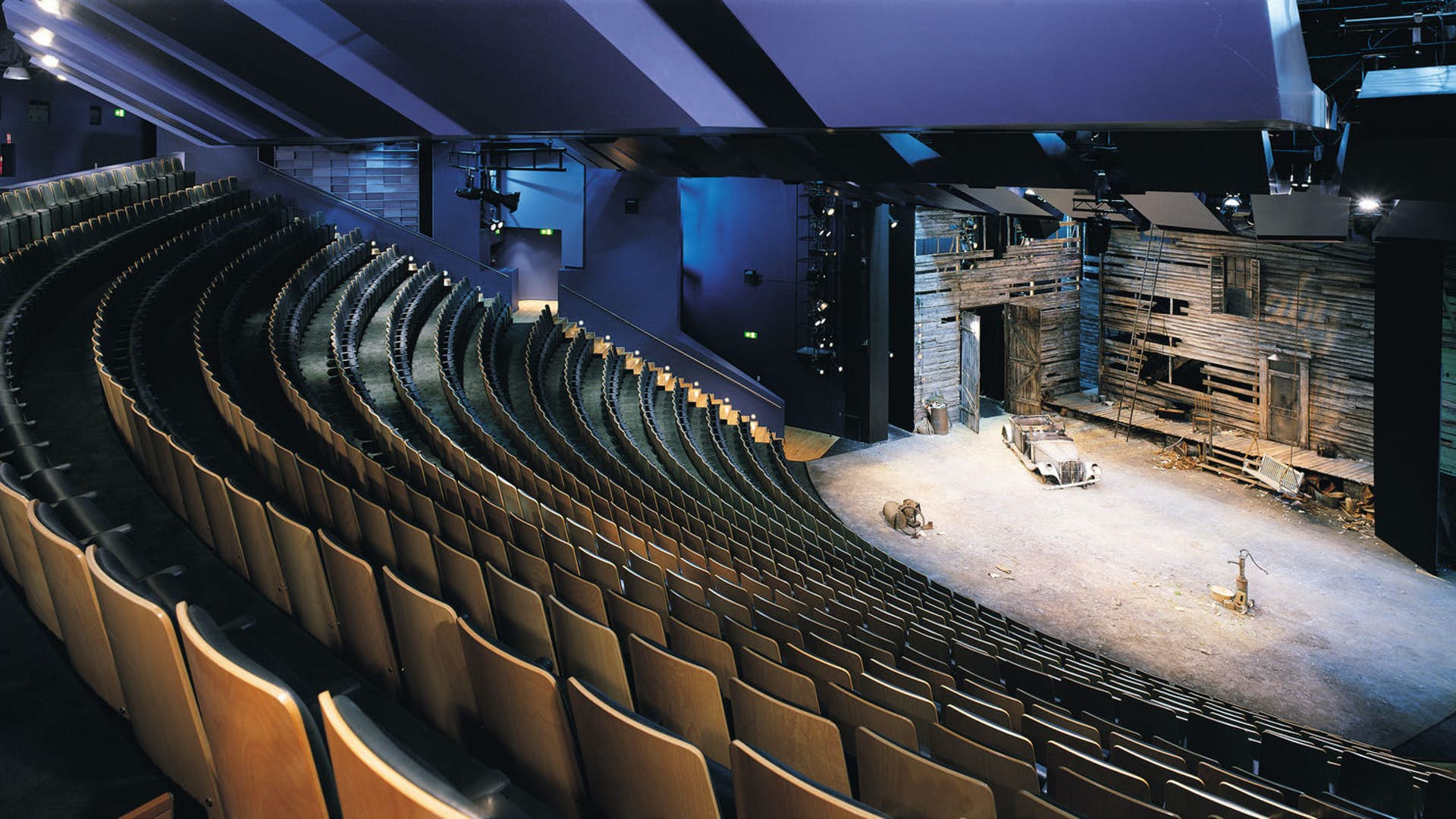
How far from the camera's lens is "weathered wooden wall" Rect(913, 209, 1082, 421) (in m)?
13.0

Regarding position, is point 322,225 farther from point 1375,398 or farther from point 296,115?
point 1375,398

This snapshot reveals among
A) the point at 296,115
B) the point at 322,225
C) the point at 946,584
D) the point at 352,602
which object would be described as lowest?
the point at 946,584

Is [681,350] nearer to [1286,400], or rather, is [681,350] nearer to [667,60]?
[667,60]

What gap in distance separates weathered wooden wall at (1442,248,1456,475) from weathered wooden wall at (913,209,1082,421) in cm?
571

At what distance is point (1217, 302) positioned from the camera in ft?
39.1

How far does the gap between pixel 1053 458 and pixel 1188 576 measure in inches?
101

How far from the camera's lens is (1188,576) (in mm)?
8445

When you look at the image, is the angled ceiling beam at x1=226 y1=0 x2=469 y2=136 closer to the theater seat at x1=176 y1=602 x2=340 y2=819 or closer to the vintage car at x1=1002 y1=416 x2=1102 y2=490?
the vintage car at x1=1002 y1=416 x2=1102 y2=490

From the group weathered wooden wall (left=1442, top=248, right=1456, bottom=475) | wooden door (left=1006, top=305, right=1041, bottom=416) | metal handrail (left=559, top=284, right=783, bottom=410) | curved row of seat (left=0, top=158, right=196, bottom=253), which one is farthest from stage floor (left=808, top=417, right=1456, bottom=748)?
curved row of seat (left=0, top=158, right=196, bottom=253)

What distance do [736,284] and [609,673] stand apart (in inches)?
465

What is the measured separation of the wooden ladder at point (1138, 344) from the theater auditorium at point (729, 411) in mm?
77

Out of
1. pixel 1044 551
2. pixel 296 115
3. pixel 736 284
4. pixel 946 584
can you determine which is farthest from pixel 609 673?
pixel 736 284

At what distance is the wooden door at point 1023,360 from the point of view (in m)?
14.0

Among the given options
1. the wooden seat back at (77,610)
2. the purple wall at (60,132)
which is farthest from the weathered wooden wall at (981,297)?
the purple wall at (60,132)
